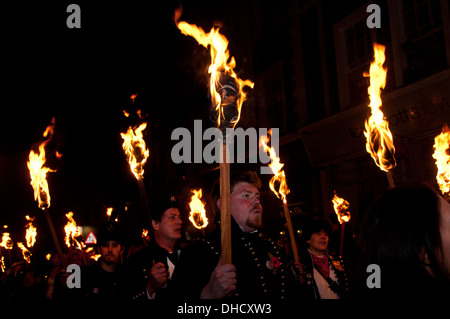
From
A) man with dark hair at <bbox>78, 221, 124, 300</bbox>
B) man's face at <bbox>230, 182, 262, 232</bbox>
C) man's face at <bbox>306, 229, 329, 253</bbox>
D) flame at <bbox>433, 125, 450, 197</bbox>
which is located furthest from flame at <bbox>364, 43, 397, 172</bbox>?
man with dark hair at <bbox>78, 221, 124, 300</bbox>

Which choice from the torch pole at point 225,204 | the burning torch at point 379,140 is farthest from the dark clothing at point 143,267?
the burning torch at point 379,140

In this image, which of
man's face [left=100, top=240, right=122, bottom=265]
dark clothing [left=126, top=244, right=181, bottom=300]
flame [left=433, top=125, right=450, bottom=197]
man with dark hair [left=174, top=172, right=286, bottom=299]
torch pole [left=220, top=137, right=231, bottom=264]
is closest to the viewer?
torch pole [left=220, top=137, right=231, bottom=264]

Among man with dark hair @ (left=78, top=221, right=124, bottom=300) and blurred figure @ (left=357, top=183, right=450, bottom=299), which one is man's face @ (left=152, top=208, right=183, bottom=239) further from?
blurred figure @ (left=357, top=183, right=450, bottom=299)

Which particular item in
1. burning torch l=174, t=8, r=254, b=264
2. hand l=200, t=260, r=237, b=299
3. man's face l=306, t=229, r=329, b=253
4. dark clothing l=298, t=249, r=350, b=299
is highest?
burning torch l=174, t=8, r=254, b=264

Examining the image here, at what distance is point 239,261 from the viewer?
3.11 m

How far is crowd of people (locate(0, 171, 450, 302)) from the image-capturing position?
5.59 feet

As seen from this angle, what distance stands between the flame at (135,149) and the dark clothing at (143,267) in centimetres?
90

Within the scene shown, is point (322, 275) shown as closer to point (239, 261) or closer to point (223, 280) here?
point (239, 261)

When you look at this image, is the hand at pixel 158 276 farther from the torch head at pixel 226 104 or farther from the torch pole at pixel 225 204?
the torch head at pixel 226 104

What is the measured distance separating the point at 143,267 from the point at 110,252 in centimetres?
115

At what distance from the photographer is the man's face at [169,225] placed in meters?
4.61

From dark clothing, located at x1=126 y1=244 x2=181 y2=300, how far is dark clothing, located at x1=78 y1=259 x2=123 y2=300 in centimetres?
28

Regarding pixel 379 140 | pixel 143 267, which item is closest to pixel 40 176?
pixel 143 267

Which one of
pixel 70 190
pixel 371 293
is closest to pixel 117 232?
pixel 371 293
